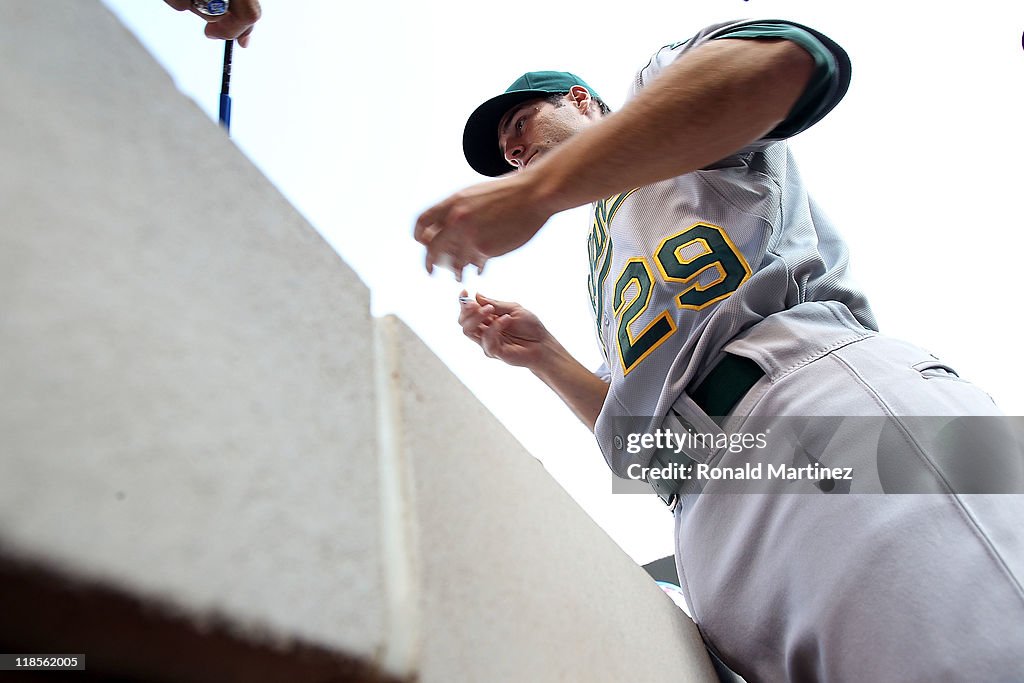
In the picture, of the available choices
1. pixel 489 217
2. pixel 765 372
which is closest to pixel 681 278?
pixel 765 372

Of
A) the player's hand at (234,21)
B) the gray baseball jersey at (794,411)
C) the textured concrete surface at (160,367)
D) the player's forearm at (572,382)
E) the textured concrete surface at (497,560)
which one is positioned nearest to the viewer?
the textured concrete surface at (160,367)

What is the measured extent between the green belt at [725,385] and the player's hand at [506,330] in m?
0.47

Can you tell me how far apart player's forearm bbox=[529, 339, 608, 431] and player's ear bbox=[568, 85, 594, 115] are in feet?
1.42

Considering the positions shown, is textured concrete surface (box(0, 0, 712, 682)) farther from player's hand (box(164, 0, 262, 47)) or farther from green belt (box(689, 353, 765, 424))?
player's hand (box(164, 0, 262, 47))

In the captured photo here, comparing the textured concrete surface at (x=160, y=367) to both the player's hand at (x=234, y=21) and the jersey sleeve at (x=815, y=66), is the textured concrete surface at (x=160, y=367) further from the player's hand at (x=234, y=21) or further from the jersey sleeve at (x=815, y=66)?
the player's hand at (x=234, y=21)

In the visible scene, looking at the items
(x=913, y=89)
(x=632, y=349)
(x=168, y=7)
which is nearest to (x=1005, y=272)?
(x=913, y=89)

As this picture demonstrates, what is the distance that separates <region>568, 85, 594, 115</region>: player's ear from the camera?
4.15 feet

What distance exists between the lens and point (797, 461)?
65 centimetres

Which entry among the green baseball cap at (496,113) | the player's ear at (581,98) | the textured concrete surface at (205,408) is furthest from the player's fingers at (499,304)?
the textured concrete surface at (205,408)

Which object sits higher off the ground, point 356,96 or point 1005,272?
point 356,96

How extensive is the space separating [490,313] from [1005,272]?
5.65ft

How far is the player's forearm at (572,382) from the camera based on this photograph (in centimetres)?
112

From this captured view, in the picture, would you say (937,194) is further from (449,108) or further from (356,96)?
(356,96)

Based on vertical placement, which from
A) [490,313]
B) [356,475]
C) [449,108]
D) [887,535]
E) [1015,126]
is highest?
[449,108]
